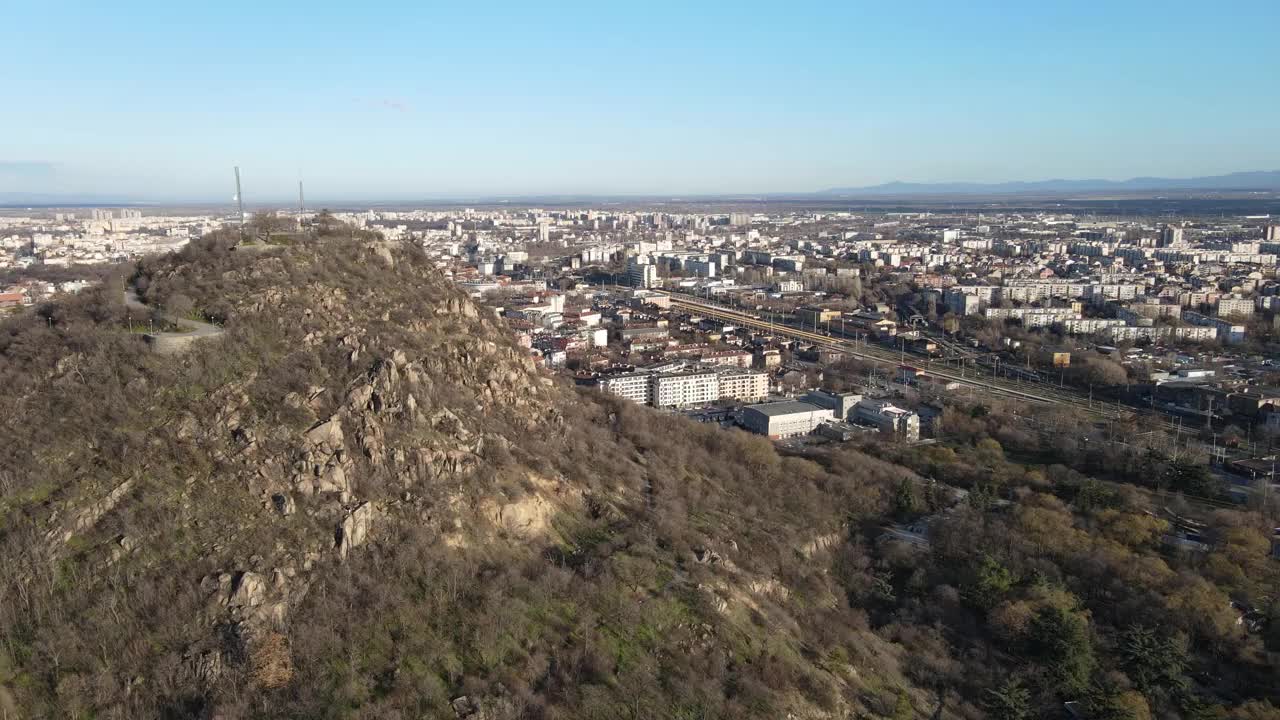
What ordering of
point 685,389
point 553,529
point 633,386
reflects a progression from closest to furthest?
point 553,529, point 633,386, point 685,389

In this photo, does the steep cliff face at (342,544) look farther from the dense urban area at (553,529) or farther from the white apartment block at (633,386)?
the white apartment block at (633,386)

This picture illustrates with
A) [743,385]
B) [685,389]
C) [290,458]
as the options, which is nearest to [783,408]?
[685,389]

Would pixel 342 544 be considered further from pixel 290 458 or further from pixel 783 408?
pixel 783 408

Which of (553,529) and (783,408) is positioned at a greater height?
(553,529)

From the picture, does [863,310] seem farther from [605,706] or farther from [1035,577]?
[605,706]

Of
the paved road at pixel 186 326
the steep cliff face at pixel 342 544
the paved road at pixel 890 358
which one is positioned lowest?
the paved road at pixel 890 358

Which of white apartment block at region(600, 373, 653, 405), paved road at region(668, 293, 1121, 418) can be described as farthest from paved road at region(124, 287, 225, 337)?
paved road at region(668, 293, 1121, 418)

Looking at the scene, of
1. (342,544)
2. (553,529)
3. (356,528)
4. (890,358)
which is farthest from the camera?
(890,358)

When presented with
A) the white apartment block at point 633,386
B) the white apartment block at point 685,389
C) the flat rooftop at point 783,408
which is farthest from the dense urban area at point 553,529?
the white apartment block at point 633,386
